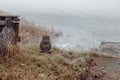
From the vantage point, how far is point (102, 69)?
14.3ft

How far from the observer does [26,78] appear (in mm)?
3600

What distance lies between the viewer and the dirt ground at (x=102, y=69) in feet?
12.9

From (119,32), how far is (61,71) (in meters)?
7.48

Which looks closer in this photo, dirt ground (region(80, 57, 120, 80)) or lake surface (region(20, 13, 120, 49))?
dirt ground (region(80, 57, 120, 80))

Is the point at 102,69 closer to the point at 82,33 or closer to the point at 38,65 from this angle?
the point at 38,65

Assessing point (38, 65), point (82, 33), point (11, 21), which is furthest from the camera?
point (82, 33)

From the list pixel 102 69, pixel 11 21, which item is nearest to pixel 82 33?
pixel 102 69

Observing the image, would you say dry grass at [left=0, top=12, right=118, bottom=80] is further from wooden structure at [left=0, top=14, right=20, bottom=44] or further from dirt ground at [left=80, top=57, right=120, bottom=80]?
wooden structure at [left=0, top=14, right=20, bottom=44]

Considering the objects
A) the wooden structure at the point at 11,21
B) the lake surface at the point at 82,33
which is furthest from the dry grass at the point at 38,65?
the lake surface at the point at 82,33

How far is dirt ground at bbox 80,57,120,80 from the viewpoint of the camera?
3923mm

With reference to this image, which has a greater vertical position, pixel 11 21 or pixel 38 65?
pixel 11 21

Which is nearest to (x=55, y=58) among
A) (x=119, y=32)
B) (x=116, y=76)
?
(x=116, y=76)

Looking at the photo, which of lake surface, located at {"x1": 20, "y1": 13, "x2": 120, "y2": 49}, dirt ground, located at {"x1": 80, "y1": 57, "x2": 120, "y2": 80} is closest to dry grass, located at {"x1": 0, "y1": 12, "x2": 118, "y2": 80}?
dirt ground, located at {"x1": 80, "y1": 57, "x2": 120, "y2": 80}

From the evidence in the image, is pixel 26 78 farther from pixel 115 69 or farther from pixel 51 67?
pixel 115 69
